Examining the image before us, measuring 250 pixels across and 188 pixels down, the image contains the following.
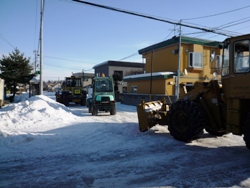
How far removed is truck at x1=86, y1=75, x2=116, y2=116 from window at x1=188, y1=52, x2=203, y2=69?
10067 millimetres

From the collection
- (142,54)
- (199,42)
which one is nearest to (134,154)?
(199,42)

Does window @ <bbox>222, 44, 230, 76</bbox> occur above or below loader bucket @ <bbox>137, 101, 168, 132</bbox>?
above

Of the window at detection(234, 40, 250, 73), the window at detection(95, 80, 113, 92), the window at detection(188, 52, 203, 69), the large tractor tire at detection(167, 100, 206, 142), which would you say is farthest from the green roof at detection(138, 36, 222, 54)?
the window at detection(234, 40, 250, 73)

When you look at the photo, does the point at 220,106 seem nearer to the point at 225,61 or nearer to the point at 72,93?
the point at 225,61

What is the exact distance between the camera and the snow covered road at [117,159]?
453 cm

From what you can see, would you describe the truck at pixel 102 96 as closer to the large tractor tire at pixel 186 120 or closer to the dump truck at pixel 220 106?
the dump truck at pixel 220 106

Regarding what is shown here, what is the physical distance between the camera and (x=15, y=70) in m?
31.1

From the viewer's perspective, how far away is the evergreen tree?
30.3 meters

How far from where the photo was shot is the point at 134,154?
6.28m

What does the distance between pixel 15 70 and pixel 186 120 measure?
29669 mm

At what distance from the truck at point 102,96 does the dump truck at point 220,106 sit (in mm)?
5924

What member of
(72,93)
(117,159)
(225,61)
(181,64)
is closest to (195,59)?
(181,64)

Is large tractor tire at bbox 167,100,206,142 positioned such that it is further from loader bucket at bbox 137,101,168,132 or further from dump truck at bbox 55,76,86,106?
dump truck at bbox 55,76,86,106

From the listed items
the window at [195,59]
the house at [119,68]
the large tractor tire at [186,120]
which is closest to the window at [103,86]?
the large tractor tire at [186,120]
